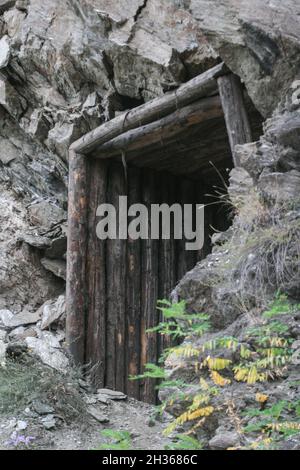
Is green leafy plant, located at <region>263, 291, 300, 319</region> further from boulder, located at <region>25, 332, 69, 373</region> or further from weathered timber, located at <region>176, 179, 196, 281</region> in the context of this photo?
weathered timber, located at <region>176, 179, 196, 281</region>

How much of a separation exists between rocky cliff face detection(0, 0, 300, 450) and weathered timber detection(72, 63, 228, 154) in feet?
0.66

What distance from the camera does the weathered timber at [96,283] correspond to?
732 centimetres

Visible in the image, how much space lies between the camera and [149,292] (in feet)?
25.5

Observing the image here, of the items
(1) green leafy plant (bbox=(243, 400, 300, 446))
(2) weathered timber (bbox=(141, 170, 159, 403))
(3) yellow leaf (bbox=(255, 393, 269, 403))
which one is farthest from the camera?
(2) weathered timber (bbox=(141, 170, 159, 403))

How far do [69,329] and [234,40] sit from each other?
3858mm

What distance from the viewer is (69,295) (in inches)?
289

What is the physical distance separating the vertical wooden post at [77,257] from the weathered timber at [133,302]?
599 millimetres

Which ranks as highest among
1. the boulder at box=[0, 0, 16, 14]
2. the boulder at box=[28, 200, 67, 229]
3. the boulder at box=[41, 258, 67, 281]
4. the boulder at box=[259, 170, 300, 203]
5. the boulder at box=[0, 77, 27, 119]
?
the boulder at box=[0, 0, 16, 14]

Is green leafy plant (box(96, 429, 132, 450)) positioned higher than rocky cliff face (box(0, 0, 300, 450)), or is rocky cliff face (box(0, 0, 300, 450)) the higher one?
rocky cliff face (box(0, 0, 300, 450))

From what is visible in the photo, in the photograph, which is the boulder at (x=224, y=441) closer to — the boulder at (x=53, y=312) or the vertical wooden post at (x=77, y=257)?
the vertical wooden post at (x=77, y=257)

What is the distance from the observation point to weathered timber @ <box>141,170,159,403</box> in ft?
24.9

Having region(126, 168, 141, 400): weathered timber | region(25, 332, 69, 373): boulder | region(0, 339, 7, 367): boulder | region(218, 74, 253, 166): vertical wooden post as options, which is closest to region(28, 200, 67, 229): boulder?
region(126, 168, 141, 400): weathered timber

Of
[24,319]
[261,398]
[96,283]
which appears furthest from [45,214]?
[261,398]

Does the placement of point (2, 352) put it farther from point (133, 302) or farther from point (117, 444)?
point (117, 444)
